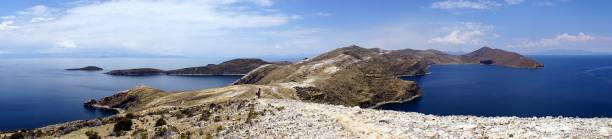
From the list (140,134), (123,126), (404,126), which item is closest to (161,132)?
(140,134)

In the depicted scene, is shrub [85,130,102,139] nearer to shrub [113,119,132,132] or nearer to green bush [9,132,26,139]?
shrub [113,119,132,132]

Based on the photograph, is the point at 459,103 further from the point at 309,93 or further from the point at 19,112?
the point at 19,112

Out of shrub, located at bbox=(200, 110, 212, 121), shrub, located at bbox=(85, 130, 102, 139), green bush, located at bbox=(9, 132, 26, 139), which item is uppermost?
shrub, located at bbox=(200, 110, 212, 121)

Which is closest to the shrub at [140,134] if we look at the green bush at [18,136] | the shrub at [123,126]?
the shrub at [123,126]

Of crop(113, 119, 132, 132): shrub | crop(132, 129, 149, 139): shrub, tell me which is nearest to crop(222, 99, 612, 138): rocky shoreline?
crop(132, 129, 149, 139): shrub

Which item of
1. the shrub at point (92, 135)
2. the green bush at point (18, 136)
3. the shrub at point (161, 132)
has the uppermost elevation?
the shrub at point (161, 132)

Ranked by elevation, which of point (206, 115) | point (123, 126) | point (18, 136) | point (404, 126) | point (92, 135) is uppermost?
point (404, 126)

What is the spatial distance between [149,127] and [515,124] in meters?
32.6

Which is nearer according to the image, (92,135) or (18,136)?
(92,135)

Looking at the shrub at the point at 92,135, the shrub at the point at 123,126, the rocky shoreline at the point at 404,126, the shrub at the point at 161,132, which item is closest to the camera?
the rocky shoreline at the point at 404,126

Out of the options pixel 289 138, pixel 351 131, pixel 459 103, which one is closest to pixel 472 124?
pixel 351 131

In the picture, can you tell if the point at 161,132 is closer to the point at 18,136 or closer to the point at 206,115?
the point at 206,115

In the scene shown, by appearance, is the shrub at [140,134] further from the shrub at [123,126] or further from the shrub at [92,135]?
the shrub at [92,135]

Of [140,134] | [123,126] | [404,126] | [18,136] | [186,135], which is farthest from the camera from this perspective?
[18,136]
